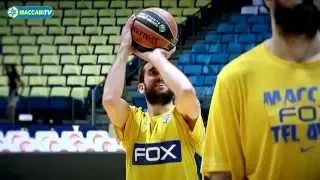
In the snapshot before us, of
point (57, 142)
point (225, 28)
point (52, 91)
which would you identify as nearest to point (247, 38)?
point (225, 28)

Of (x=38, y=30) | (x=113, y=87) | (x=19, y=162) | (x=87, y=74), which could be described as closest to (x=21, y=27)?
(x=38, y=30)

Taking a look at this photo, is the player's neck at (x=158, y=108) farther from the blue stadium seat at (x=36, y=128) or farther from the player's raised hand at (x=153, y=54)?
the blue stadium seat at (x=36, y=128)

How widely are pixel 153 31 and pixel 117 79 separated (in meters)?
0.25

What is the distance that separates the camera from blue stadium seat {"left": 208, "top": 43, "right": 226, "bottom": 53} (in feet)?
24.9

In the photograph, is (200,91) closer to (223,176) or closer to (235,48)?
(235,48)

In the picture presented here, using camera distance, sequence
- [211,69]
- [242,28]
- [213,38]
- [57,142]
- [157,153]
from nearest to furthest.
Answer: [157,153]
[57,142]
[211,69]
[213,38]
[242,28]

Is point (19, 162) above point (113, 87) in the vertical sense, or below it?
below

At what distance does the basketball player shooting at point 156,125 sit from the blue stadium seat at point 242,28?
4.82 meters

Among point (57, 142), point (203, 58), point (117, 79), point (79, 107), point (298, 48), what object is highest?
point (298, 48)

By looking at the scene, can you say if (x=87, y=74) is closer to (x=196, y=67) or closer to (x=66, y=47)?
(x=66, y=47)

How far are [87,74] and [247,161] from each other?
18.9 ft

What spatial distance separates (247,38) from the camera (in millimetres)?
7543

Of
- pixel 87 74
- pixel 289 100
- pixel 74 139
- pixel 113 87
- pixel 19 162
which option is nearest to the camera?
pixel 289 100

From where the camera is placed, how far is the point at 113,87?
291cm
